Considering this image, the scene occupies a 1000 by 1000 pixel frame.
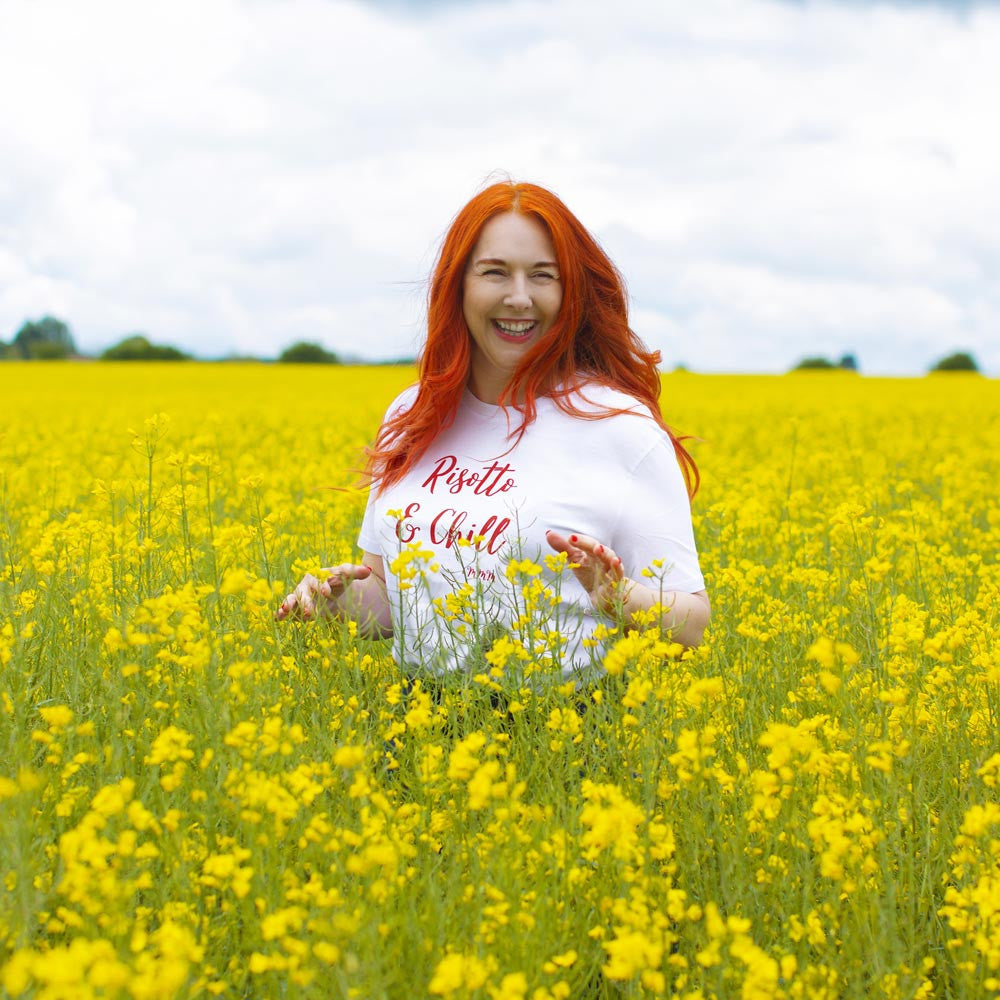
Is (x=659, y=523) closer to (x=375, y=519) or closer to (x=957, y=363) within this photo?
(x=375, y=519)

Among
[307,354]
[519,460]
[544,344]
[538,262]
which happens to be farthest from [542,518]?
[307,354]

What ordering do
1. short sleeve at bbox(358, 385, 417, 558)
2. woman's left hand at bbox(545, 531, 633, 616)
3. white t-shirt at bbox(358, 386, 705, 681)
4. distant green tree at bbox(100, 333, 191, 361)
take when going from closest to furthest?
woman's left hand at bbox(545, 531, 633, 616)
white t-shirt at bbox(358, 386, 705, 681)
short sleeve at bbox(358, 385, 417, 558)
distant green tree at bbox(100, 333, 191, 361)

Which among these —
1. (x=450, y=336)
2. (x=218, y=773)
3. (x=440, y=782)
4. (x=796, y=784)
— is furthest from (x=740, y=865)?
(x=450, y=336)

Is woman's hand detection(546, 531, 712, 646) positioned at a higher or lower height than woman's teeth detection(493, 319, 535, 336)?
lower

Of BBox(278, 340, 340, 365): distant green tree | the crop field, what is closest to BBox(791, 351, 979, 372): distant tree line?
BBox(278, 340, 340, 365): distant green tree

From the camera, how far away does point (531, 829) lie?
A: 2.20m

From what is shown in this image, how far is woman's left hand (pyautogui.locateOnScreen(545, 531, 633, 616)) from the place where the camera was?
2680 millimetres

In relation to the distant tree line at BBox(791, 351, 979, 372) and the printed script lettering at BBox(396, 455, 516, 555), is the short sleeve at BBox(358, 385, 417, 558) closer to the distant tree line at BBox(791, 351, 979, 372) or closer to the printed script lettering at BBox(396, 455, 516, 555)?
the printed script lettering at BBox(396, 455, 516, 555)

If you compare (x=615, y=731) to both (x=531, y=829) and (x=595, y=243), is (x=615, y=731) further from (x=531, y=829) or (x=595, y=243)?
(x=595, y=243)

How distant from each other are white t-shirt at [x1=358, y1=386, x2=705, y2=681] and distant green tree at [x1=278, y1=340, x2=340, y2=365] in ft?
131

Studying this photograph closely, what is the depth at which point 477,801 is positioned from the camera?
1754 millimetres

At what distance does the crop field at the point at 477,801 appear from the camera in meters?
1.85

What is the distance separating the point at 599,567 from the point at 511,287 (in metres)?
0.95

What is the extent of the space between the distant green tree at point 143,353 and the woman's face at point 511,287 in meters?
40.8
